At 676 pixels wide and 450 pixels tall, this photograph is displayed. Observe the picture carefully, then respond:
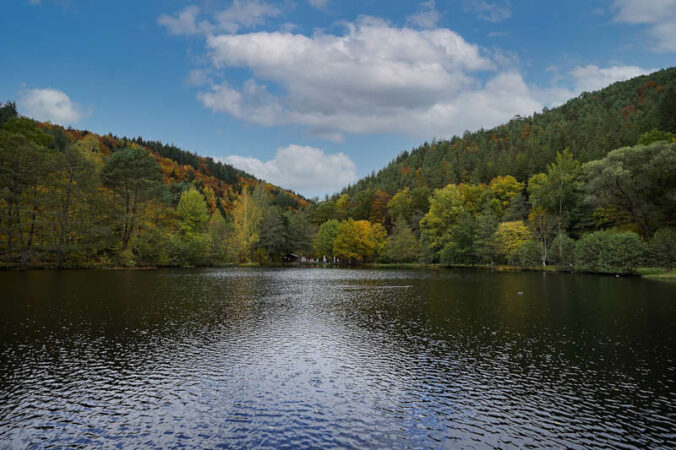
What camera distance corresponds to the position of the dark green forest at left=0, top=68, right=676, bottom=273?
2189 inches

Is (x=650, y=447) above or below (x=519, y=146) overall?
below

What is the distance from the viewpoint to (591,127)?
3959 inches

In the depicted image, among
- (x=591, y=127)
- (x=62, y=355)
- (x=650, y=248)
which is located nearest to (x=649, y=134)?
(x=650, y=248)

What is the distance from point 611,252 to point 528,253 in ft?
52.7

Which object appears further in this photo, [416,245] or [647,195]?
[416,245]

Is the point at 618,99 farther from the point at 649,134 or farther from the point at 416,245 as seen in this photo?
the point at 416,245

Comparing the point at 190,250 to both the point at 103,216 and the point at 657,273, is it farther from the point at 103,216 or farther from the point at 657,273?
the point at 657,273

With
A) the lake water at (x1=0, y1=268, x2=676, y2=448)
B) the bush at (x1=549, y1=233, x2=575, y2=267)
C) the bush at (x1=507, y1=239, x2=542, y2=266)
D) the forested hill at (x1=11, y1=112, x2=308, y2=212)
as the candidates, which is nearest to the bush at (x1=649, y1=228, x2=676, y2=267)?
the bush at (x1=549, y1=233, x2=575, y2=267)

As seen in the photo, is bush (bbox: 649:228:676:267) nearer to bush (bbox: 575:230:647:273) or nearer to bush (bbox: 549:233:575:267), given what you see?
bush (bbox: 575:230:647:273)

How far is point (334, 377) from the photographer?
1336 cm

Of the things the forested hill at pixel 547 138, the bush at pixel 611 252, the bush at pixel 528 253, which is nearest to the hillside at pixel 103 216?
the forested hill at pixel 547 138

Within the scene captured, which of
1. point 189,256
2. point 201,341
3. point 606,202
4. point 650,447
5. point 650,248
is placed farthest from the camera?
point 189,256

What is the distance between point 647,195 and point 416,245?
1828 inches

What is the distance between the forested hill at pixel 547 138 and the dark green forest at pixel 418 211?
1.94 ft
